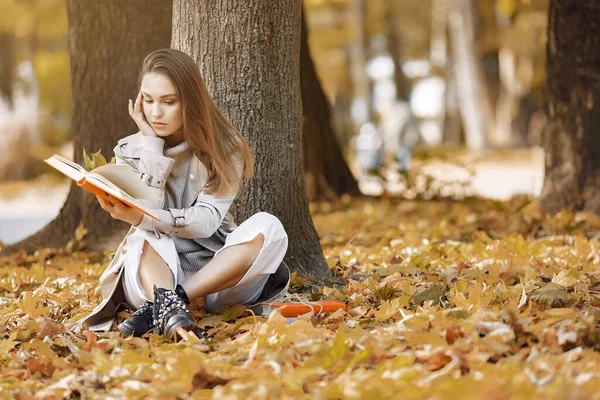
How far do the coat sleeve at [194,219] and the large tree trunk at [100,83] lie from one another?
96.8 inches

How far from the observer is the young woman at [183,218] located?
11.2ft

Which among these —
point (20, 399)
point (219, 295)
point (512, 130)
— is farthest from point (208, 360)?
point (512, 130)

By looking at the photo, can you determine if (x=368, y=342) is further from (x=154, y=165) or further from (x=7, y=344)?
(x=7, y=344)

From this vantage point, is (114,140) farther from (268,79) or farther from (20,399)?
(20,399)

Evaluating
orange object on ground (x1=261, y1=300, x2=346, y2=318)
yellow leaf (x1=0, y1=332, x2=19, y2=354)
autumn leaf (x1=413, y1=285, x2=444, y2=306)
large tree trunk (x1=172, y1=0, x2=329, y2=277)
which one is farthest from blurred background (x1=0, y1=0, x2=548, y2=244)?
yellow leaf (x1=0, y1=332, x2=19, y2=354)

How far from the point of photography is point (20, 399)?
2.62 meters

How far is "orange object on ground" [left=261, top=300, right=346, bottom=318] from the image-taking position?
345 centimetres

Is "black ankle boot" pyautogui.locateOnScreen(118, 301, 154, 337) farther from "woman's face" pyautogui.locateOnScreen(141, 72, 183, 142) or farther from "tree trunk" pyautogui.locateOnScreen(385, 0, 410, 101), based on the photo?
"tree trunk" pyautogui.locateOnScreen(385, 0, 410, 101)

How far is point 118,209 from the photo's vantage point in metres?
3.26

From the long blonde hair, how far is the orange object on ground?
0.55 m

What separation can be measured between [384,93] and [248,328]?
36096mm

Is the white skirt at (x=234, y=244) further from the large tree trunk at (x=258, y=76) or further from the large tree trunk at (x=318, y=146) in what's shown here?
the large tree trunk at (x=318, y=146)

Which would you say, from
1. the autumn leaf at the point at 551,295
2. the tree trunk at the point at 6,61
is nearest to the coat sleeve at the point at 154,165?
the autumn leaf at the point at 551,295

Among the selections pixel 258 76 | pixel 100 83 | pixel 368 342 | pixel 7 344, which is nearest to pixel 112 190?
pixel 7 344
